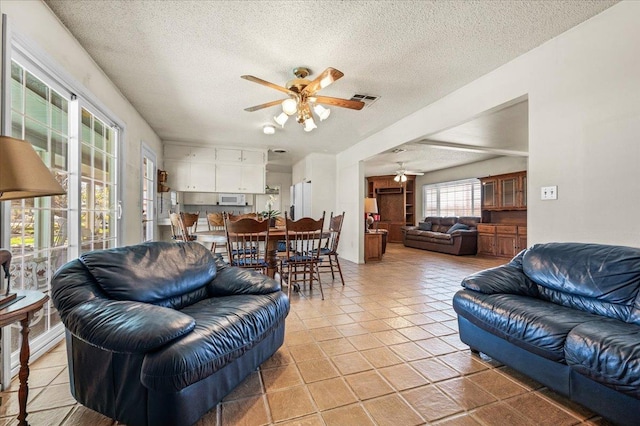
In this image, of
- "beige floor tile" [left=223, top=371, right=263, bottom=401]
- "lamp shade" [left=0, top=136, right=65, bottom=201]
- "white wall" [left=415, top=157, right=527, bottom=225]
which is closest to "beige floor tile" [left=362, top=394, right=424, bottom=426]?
"beige floor tile" [left=223, top=371, right=263, bottom=401]

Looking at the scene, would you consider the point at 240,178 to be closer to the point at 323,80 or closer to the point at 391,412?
the point at 323,80

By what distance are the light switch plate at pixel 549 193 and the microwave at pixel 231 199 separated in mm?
5459

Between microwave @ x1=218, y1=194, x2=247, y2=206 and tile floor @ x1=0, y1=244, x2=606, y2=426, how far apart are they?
4232mm

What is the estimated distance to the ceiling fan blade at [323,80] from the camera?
2.27 metres

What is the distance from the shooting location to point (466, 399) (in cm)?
157

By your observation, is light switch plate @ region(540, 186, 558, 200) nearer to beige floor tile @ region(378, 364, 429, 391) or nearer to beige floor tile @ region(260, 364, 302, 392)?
beige floor tile @ region(378, 364, 429, 391)

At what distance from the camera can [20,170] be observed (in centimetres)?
118

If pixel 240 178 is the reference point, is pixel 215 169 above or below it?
above

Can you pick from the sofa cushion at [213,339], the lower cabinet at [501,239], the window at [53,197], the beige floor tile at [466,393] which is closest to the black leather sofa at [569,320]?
the beige floor tile at [466,393]

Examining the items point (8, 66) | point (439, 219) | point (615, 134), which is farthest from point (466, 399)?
point (439, 219)

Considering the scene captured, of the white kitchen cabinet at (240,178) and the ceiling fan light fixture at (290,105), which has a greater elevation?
the ceiling fan light fixture at (290,105)

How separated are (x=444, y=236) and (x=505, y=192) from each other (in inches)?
68.1

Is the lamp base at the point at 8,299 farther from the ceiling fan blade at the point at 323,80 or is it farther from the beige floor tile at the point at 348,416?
the ceiling fan blade at the point at 323,80

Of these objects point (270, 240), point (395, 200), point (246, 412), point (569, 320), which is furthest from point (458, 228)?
point (246, 412)
